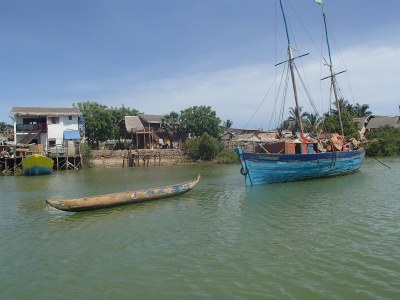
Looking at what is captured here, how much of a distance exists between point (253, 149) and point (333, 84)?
17.5 metres

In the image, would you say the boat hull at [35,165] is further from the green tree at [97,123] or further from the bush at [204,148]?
the bush at [204,148]

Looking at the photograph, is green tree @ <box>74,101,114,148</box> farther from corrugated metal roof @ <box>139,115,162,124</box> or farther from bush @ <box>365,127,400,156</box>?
bush @ <box>365,127,400,156</box>

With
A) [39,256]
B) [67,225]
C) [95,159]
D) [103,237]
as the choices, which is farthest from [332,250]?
[95,159]

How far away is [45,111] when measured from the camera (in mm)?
Result: 48500

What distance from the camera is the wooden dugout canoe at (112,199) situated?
14258 millimetres

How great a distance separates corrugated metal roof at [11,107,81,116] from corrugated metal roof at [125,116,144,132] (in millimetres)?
7586

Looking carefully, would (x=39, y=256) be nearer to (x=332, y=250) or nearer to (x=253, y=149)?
(x=332, y=250)

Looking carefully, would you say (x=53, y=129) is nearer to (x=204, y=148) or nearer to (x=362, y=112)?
(x=204, y=148)

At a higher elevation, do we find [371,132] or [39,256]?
[371,132]

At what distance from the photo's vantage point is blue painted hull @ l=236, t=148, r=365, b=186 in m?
21.8

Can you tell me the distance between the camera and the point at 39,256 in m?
9.91

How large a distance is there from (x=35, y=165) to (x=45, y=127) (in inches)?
501

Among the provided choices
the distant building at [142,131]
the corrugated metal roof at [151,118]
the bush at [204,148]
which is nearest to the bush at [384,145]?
the bush at [204,148]

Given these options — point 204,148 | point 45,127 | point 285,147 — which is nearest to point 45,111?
point 45,127
